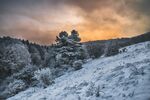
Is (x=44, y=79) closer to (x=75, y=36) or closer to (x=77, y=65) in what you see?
(x=77, y=65)

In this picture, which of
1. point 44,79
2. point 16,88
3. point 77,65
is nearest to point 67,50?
point 77,65

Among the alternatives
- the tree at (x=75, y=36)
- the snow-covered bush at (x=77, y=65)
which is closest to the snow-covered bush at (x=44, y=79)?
the snow-covered bush at (x=77, y=65)

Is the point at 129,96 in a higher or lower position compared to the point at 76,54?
lower

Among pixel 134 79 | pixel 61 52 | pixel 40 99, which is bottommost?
pixel 40 99

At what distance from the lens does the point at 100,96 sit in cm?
1393

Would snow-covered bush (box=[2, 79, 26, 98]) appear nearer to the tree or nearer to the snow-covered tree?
the snow-covered tree

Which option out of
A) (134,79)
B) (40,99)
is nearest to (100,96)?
(134,79)

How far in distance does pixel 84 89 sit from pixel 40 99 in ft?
11.6

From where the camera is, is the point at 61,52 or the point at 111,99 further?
the point at 61,52

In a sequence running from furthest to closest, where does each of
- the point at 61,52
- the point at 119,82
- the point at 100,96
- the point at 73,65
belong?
1. the point at 61,52
2. the point at 73,65
3. the point at 119,82
4. the point at 100,96

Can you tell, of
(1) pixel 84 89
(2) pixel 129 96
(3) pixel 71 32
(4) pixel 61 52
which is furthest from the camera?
(3) pixel 71 32

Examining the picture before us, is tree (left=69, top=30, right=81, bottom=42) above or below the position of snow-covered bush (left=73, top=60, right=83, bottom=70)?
above

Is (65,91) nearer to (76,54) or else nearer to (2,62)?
(76,54)

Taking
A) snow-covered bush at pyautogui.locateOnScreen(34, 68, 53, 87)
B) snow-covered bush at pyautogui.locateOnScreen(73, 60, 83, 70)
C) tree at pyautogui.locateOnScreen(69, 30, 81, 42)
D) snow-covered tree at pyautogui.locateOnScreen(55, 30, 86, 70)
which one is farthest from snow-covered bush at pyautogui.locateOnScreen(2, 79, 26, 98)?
tree at pyautogui.locateOnScreen(69, 30, 81, 42)
